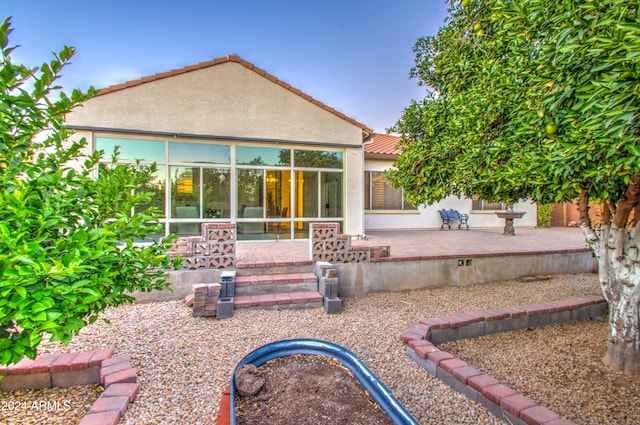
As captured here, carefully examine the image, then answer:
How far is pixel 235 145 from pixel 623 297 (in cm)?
905

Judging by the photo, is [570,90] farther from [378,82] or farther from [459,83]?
[378,82]

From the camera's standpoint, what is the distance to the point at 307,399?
243cm

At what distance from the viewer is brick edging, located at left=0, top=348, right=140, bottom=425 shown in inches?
107

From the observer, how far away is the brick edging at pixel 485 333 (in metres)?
2.51

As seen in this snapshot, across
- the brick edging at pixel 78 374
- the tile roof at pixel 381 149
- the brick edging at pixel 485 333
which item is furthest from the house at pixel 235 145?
the brick edging at pixel 485 333

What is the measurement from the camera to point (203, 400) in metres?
2.78

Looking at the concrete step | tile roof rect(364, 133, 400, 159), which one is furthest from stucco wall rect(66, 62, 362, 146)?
the concrete step

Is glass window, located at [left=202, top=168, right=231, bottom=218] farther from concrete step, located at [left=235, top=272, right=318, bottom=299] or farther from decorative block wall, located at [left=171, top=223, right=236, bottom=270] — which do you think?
concrete step, located at [left=235, top=272, right=318, bottom=299]

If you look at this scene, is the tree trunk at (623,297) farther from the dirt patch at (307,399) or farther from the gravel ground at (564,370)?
the dirt patch at (307,399)

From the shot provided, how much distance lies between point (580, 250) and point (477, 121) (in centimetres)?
699

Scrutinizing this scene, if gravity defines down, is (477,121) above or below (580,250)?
above

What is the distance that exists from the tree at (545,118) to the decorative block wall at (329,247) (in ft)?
5.72

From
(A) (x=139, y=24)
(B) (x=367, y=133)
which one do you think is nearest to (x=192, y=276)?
(B) (x=367, y=133)

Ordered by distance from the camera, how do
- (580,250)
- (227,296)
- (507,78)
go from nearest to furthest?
(507,78), (227,296), (580,250)
